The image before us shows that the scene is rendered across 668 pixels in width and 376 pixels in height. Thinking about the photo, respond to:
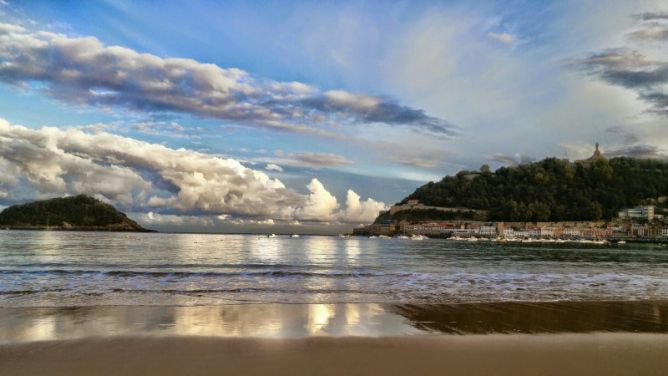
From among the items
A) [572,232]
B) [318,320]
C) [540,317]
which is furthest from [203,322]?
[572,232]

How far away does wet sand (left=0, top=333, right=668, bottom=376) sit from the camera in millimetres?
→ 7121

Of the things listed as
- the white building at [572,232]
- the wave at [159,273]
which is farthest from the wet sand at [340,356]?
the white building at [572,232]

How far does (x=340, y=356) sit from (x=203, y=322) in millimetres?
4395

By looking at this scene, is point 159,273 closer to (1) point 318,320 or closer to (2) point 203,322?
(2) point 203,322

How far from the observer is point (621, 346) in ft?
29.3

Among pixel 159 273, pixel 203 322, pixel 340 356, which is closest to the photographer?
pixel 340 356

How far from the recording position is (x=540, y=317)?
1224 cm

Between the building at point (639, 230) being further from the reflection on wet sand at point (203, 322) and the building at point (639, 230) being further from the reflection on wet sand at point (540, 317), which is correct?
the reflection on wet sand at point (203, 322)

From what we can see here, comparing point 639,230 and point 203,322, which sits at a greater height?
point 203,322

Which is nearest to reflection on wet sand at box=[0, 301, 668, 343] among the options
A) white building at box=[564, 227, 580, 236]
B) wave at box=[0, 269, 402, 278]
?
wave at box=[0, 269, 402, 278]

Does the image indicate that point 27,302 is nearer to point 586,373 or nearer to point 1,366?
point 1,366

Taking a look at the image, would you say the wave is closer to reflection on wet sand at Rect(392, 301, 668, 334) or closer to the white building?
reflection on wet sand at Rect(392, 301, 668, 334)

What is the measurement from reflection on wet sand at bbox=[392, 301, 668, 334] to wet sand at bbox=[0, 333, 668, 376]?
1170 mm

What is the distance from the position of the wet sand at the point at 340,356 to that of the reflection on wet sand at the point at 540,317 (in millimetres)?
1170
